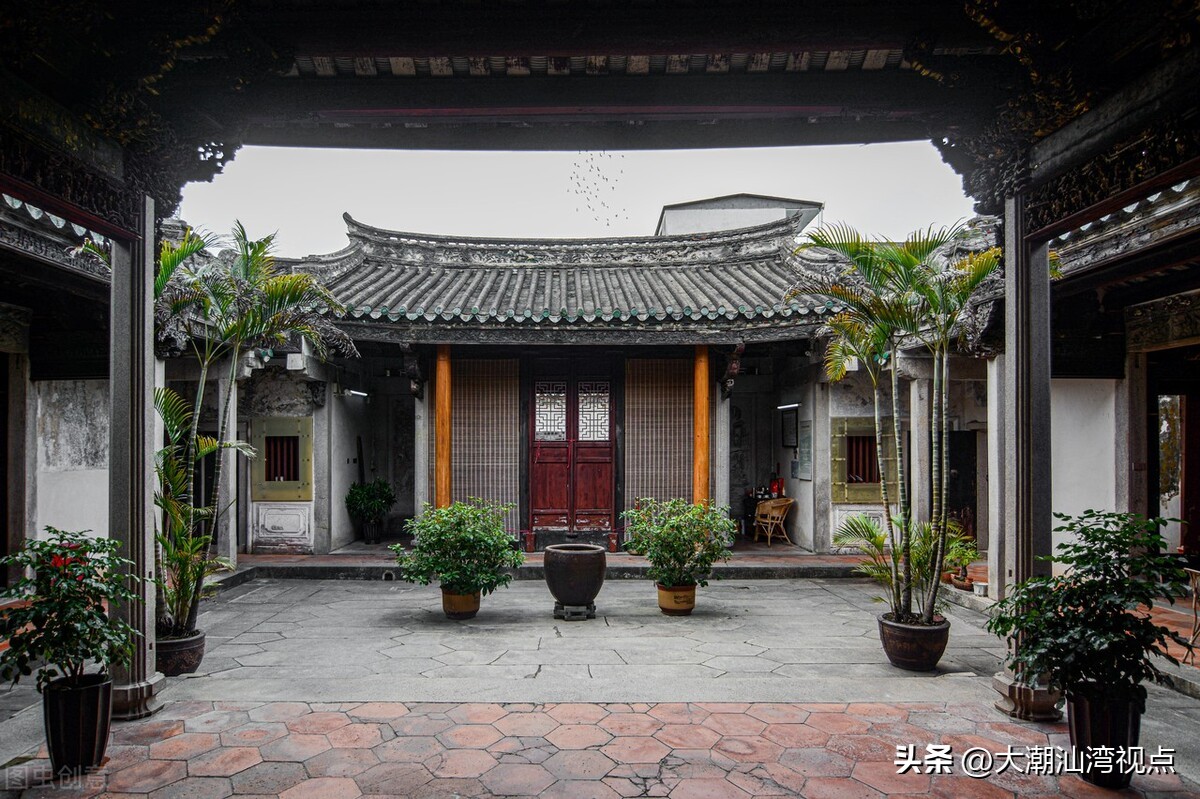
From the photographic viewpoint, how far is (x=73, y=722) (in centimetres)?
363

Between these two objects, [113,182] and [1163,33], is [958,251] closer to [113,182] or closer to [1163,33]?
[1163,33]

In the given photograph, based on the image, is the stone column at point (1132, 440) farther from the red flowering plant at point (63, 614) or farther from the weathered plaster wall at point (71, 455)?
the weathered plaster wall at point (71, 455)

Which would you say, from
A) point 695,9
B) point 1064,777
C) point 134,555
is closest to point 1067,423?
point 1064,777

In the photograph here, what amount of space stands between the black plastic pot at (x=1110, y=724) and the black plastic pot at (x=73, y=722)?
4901 mm

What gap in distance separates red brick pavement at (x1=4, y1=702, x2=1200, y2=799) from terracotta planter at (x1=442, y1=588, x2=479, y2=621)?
253 centimetres

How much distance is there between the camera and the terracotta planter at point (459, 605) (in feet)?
23.7

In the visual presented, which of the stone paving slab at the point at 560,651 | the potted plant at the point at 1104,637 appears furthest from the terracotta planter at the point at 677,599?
the potted plant at the point at 1104,637

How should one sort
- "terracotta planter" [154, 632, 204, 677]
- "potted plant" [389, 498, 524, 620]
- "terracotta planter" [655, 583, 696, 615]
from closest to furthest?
1. "terracotta planter" [154, 632, 204, 677]
2. "potted plant" [389, 498, 524, 620]
3. "terracotta planter" [655, 583, 696, 615]

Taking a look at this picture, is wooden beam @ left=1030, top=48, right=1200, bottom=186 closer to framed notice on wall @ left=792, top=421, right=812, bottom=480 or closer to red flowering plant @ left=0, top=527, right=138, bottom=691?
red flowering plant @ left=0, top=527, right=138, bottom=691

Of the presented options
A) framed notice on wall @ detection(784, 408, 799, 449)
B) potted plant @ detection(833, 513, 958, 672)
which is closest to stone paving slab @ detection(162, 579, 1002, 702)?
potted plant @ detection(833, 513, 958, 672)

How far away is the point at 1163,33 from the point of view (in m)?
3.26

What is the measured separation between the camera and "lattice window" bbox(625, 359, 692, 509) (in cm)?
1100

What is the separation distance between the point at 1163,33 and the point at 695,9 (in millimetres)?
2125

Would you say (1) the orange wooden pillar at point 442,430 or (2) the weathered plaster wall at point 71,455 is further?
(1) the orange wooden pillar at point 442,430
